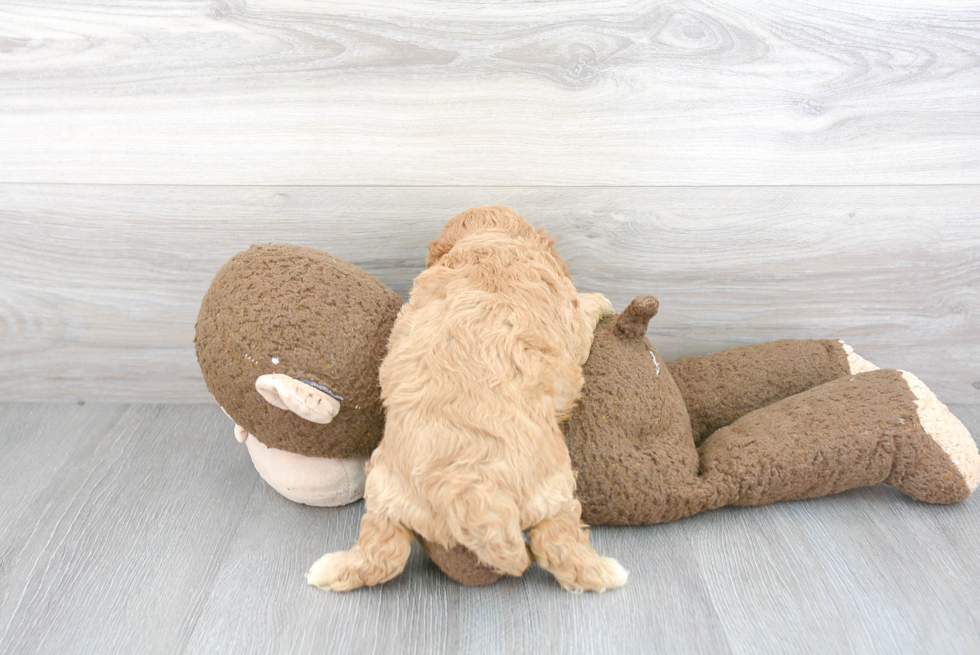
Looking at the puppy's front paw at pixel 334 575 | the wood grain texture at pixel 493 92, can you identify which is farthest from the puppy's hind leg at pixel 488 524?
the wood grain texture at pixel 493 92

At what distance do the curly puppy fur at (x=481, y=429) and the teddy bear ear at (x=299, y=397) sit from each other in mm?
79

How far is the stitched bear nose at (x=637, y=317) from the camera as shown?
844 mm

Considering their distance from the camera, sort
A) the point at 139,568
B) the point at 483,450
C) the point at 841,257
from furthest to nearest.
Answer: the point at 841,257
the point at 139,568
the point at 483,450

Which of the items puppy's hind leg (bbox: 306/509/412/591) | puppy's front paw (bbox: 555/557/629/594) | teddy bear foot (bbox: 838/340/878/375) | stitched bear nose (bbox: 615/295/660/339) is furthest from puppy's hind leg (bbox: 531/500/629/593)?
teddy bear foot (bbox: 838/340/878/375)

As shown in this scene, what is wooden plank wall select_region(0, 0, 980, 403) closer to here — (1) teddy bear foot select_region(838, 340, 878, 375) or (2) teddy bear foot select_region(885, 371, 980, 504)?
(1) teddy bear foot select_region(838, 340, 878, 375)

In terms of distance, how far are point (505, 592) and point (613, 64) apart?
74 centimetres

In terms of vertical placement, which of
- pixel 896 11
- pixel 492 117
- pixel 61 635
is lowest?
pixel 61 635

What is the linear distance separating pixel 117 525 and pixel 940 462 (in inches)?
43.1

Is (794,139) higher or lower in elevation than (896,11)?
lower

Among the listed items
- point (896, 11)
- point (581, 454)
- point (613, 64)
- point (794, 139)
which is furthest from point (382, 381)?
point (896, 11)

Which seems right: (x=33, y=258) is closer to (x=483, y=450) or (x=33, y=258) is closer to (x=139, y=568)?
(x=139, y=568)

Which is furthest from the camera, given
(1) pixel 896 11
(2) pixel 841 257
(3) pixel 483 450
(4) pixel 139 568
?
(2) pixel 841 257

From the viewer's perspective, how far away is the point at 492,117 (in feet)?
3.27

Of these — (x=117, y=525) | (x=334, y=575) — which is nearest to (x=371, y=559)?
(x=334, y=575)
